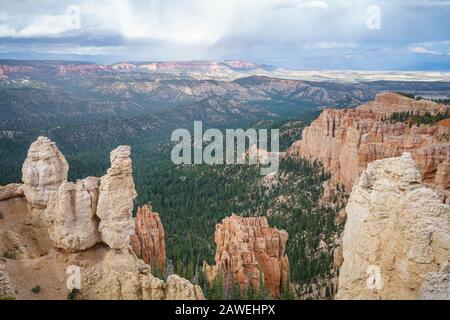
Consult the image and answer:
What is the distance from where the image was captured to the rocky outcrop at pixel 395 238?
1608cm

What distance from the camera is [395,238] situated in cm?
1720

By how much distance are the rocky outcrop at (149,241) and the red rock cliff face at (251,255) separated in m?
4.70

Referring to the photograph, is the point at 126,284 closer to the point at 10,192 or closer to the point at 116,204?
the point at 116,204

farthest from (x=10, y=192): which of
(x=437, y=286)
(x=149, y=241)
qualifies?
(x=437, y=286)

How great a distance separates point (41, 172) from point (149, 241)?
1910 cm

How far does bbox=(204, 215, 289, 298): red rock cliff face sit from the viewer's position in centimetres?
3922

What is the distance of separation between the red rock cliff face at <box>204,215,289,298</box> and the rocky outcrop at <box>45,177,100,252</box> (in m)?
16.6

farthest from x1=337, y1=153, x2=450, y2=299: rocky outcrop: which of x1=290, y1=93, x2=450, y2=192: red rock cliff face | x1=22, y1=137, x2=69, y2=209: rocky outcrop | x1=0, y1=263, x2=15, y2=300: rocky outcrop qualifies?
x1=290, y1=93, x2=450, y2=192: red rock cliff face

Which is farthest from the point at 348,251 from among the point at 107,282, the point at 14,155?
the point at 14,155

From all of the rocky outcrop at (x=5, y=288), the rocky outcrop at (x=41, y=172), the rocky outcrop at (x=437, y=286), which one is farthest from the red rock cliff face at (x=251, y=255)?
the rocky outcrop at (x=437, y=286)

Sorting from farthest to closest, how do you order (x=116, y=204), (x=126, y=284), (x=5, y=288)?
(x=116, y=204) → (x=126, y=284) → (x=5, y=288)

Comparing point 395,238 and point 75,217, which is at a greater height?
point 395,238

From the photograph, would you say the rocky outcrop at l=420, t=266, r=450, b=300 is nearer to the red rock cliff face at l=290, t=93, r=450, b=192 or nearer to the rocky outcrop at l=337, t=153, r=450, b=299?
the rocky outcrop at l=337, t=153, r=450, b=299

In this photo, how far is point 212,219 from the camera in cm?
7569
